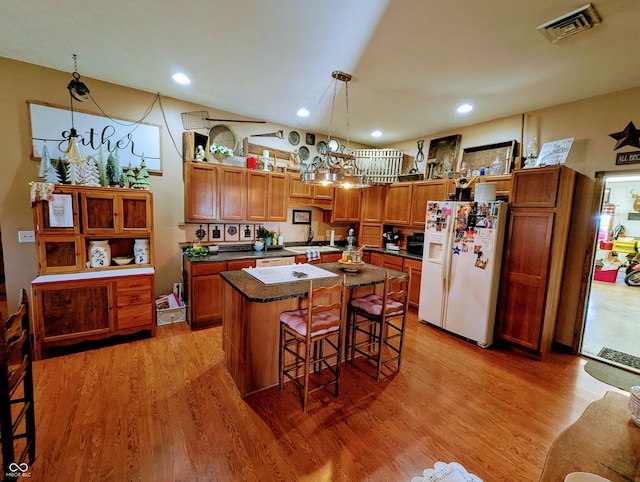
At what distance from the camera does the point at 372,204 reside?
17.1 ft

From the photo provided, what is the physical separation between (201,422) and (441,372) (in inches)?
88.4

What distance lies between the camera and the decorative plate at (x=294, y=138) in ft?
15.1

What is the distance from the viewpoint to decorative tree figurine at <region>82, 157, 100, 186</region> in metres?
2.91

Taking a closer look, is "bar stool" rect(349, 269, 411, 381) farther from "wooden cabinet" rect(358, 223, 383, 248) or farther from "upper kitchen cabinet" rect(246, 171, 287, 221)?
"wooden cabinet" rect(358, 223, 383, 248)

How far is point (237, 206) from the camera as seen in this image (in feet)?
12.9

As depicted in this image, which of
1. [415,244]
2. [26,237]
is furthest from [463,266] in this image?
[26,237]

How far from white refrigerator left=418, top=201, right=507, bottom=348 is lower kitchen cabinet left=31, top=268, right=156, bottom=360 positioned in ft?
11.9

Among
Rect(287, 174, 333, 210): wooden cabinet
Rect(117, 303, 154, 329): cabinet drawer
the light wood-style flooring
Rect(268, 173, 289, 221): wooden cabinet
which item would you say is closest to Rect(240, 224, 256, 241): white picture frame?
Rect(268, 173, 289, 221): wooden cabinet

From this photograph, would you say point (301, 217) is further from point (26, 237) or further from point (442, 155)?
point (26, 237)

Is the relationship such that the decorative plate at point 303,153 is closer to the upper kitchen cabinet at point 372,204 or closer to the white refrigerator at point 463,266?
the upper kitchen cabinet at point 372,204

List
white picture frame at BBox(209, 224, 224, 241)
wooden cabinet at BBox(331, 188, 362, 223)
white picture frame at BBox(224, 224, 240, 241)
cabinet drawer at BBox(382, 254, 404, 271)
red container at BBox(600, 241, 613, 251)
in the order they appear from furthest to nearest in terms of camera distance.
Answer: red container at BBox(600, 241, 613, 251)
wooden cabinet at BBox(331, 188, 362, 223)
cabinet drawer at BBox(382, 254, 404, 271)
white picture frame at BBox(224, 224, 240, 241)
white picture frame at BBox(209, 224, 224, 241)

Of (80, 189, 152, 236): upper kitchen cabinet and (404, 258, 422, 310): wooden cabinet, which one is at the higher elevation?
(80, 189, 152, 236): upper kitchen cabinet

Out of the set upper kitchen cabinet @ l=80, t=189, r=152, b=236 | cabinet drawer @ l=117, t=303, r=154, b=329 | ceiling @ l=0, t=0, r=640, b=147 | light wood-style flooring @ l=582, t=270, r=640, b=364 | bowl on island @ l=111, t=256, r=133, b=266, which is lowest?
light wood-style flooring @ l=582, t=270, r=640, b=364

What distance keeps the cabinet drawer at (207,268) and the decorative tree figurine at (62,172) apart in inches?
60.6
